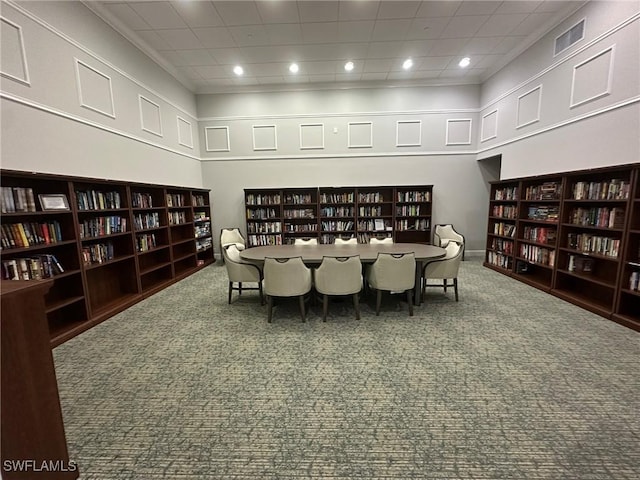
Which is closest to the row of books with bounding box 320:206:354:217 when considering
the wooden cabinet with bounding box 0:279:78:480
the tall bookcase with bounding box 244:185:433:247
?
the tall bookcase with bounding box 244:185:433:247

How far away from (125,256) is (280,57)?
4.69m

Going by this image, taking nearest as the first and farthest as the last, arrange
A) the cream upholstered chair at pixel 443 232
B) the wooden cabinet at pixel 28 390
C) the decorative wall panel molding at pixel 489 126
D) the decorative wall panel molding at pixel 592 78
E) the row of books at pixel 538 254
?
the wooden cabinet at pixel 28 390, the decorative wall panel molding at pixel 592 78, the row of books at pixel 538 254, the decorative wall panel molding at pixel 489 126, the cream upholstered chair at pixel 443 232

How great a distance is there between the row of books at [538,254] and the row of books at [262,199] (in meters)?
5.30

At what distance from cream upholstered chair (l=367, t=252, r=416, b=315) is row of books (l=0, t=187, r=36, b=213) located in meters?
3.81

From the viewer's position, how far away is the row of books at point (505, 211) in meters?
5.39

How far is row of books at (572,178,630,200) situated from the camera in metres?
3.29

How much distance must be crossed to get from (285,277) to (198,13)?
167 inches

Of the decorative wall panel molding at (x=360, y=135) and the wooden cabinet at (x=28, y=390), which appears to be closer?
the wooden cabinet at (x=28, y=390)

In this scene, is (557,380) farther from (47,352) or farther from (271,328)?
(47,352)

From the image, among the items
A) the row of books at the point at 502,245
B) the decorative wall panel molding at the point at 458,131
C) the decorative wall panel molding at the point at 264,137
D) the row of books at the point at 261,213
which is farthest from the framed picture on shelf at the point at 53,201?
the decorative wall panel molding at the point at 458,131

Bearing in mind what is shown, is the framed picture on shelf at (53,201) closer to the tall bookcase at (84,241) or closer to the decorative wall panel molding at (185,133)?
the tall bookcase at (84,241)

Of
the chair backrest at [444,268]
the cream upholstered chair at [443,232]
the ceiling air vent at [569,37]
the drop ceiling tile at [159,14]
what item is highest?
the drop ceiling tile at [159,14]

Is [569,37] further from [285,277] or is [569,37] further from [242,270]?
[242,270]

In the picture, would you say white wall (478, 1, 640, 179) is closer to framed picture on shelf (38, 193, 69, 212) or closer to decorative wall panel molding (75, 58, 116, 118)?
framed picture on shelf (38, 193, 69, 212)
